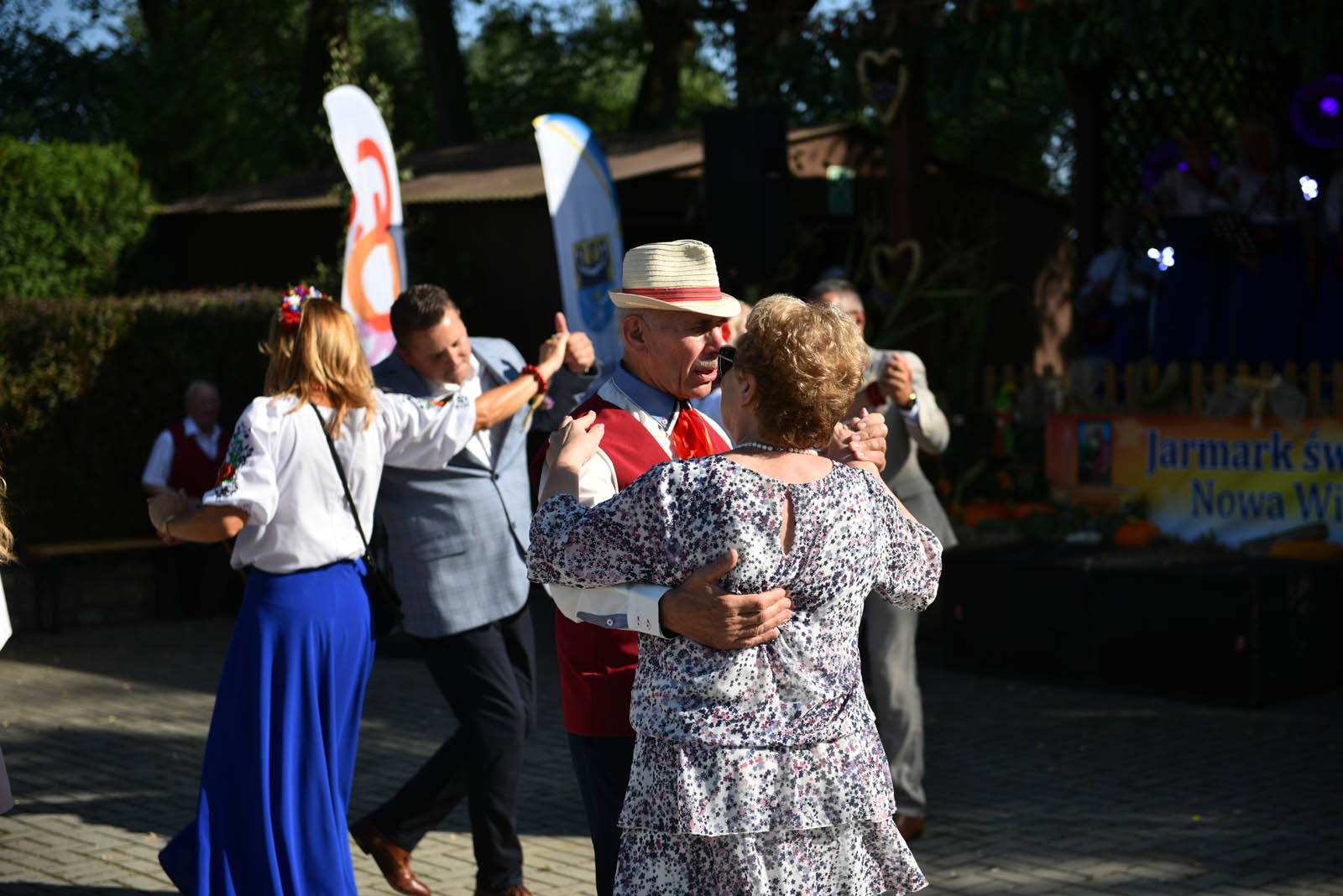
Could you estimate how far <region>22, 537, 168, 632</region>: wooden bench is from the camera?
10.7m

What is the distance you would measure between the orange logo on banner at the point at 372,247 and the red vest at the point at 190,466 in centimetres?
326

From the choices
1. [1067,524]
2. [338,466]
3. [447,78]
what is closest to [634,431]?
[338,466]

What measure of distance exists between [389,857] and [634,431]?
2309 mm

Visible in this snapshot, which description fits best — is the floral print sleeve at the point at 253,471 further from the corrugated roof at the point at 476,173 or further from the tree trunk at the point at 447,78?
the tree trunk at the point at 447,78

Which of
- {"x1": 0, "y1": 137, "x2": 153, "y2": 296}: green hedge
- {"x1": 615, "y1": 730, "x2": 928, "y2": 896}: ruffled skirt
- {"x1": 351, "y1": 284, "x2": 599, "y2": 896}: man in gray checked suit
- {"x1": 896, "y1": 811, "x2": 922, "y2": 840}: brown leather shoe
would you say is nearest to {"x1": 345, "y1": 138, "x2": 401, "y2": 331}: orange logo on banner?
{"x1": 351, "y1": 284, "x2": 599, "y2": 896}: man in gray checked suit

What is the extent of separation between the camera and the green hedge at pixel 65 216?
555 inches

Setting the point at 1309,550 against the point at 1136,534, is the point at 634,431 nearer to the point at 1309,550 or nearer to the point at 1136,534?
the point at 1309,550

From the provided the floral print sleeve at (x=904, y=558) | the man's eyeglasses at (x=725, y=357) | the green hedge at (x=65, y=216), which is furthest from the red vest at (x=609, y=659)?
the green hedge at (x=65, y=216)

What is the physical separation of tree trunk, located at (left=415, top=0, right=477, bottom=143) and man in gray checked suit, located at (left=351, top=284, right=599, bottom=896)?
1555cm

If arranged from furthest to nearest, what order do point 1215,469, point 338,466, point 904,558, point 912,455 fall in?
point 1215,469 < point 912,455 < point 338,466 < point 904,558

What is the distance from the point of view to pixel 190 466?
35.3 ft

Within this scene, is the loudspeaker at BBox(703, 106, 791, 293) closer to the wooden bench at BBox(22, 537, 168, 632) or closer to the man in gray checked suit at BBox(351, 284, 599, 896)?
the wooden bench at BBox(22, 537, 168, 632)

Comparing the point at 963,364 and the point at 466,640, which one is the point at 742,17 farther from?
the point at 466,640

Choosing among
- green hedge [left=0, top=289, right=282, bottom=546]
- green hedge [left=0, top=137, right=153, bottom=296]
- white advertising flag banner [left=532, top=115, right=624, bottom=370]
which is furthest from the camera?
green hedge [left=0, top=137, right=153, bottom=296]
